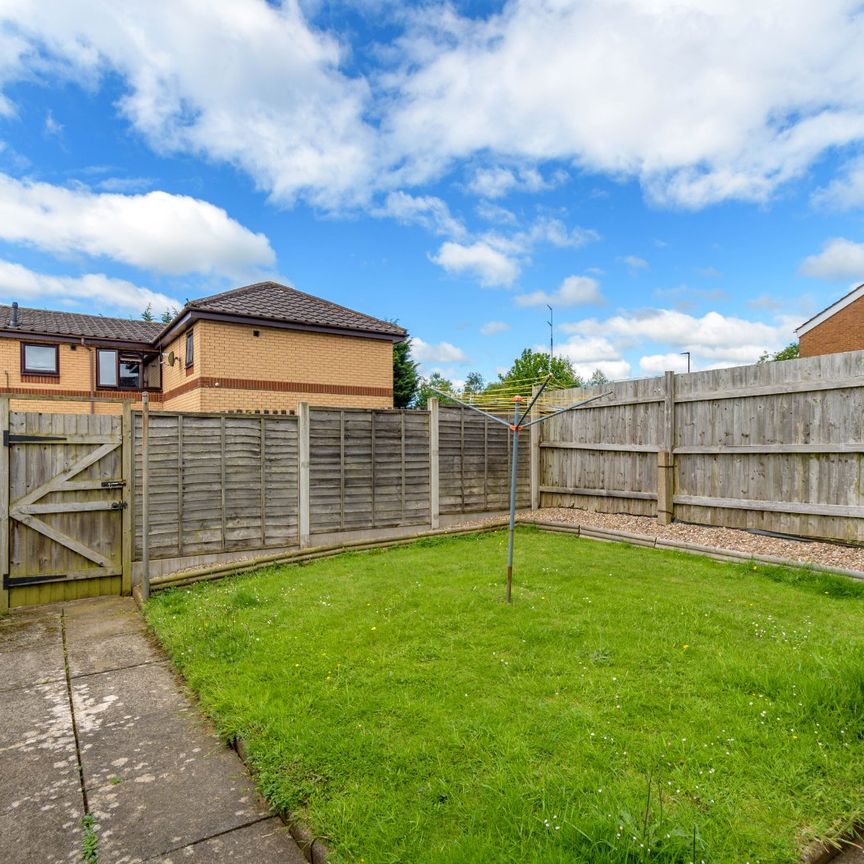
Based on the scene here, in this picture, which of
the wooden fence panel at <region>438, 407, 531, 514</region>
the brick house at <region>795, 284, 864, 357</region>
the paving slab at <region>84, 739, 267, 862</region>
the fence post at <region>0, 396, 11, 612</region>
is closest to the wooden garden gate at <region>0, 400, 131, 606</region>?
the fence post at <region>0, 396, 11, 612</region>

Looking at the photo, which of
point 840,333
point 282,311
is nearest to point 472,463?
point 282,311

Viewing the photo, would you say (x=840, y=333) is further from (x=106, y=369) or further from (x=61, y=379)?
(x=61, y=379)

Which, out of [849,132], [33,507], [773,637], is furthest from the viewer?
[849,132]

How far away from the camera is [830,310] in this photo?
1847 centimetres

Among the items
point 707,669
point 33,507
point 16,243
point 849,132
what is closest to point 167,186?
point 16,243

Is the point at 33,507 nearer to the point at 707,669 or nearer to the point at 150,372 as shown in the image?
the point at 707,669

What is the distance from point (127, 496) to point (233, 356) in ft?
24.0

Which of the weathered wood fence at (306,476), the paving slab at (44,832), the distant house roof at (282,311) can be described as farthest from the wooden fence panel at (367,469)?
the distant house roof at (282,311)

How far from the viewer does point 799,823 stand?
207 cm

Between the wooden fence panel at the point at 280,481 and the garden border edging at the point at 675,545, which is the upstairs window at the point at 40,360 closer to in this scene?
the wooden fence panel at the point at 280,481

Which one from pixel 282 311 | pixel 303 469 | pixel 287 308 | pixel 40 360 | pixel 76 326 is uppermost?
pixel 76 326

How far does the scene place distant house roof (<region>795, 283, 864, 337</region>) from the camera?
57.6ft

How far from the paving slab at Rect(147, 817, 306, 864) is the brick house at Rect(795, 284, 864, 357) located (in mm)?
20572

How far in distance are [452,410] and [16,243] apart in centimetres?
2187
